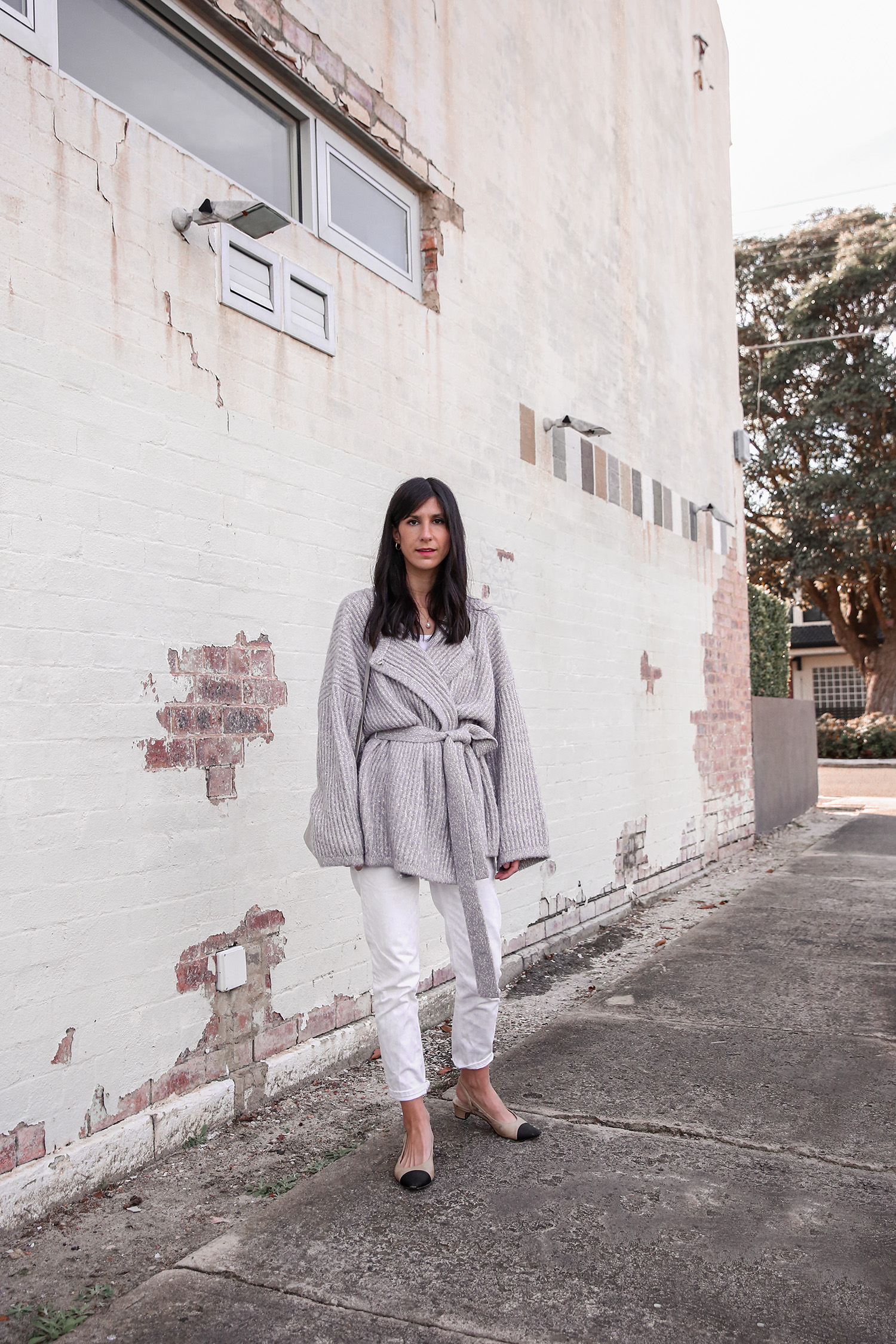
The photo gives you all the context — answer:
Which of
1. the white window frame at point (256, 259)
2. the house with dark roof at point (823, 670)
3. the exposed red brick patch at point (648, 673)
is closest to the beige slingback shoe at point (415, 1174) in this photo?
the white window frame at point (256, 259)

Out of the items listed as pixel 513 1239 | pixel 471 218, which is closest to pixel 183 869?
pixel 513 1239

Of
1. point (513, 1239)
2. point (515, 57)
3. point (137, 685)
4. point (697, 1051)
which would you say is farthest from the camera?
point (515, 57)

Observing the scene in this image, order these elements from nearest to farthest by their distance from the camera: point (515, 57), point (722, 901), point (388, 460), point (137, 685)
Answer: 1. point (137, 685)
2. point (388, 460)
3. point (515, 57)
4. point (722, 901)

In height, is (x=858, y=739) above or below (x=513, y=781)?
below

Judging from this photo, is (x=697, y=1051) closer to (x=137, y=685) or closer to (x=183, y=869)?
(x=183, y=869)

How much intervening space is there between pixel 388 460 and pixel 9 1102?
2756 mm

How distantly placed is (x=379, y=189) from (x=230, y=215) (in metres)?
1.49

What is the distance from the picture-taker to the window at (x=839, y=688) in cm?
2778

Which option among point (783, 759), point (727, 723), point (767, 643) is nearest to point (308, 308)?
point (727, 723)

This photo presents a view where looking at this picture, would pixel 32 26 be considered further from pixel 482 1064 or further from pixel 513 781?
pixel 482 1064

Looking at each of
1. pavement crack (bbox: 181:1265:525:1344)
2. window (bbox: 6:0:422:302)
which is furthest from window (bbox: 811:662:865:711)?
pavement crack (bbox: 181:1265:525:1344)

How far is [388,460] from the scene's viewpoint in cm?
435

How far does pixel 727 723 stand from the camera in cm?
894

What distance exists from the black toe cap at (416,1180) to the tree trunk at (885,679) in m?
21.4
